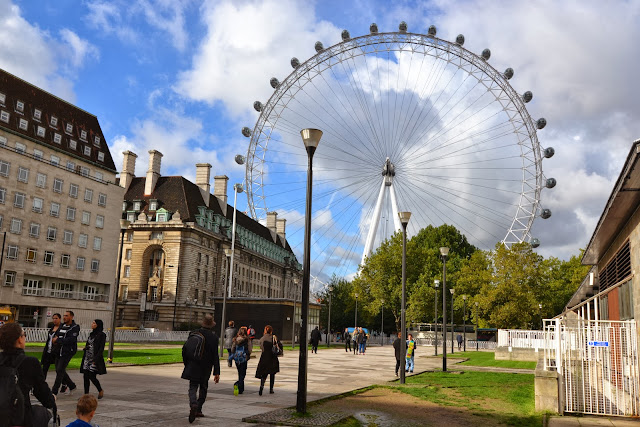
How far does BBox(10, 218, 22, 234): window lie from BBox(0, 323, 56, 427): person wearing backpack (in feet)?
208

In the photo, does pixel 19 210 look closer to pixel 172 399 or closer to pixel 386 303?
pixel 386 303

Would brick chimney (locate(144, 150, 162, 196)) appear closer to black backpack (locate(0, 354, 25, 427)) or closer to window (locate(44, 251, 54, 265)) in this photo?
window (locate(44, 251, 54, 265))

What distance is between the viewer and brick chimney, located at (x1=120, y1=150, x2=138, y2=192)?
95.8m

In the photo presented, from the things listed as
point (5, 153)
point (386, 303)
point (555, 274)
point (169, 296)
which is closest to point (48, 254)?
point (5, 153)

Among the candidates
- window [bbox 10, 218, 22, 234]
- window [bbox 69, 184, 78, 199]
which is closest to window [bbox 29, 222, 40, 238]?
window [bbox 10, 218, 22, 234]

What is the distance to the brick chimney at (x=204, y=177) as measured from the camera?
3994 inches

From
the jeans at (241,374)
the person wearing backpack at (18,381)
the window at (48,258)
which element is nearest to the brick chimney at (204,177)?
the window at (48,258)

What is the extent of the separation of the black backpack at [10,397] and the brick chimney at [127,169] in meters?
94.0

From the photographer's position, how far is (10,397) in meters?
5.79

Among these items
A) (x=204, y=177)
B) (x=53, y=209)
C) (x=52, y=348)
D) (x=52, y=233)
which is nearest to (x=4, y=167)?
(x=53, y=209)

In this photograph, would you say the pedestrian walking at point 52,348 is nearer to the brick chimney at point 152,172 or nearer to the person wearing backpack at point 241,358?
the person wearing backpack at point 241,358

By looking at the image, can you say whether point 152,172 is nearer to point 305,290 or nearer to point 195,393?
point 305,290

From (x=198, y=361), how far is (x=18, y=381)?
561cm

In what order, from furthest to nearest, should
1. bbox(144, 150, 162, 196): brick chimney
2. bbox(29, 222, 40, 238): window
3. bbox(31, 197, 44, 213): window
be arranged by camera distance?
bbox(144, 150, 162, 196): brick chimney
bbox(31, 197, 44, 213): window
bbox(29, 222, 40, 238): window
